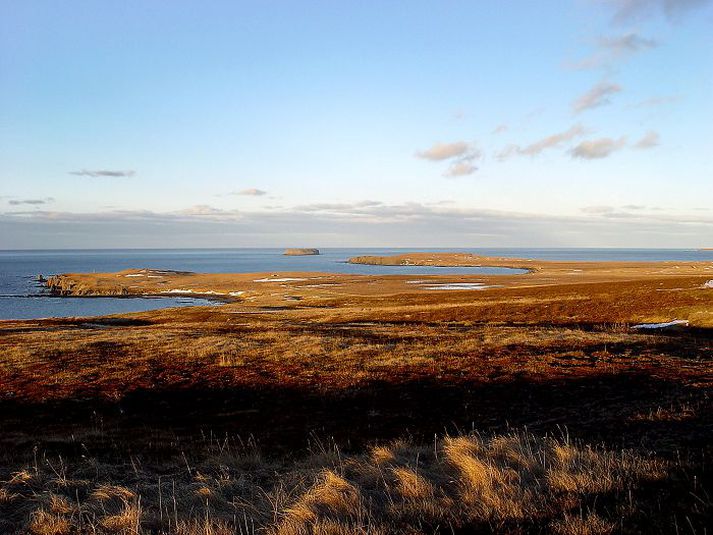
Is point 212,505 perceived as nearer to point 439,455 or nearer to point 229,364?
point 439,455

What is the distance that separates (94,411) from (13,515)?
30.9 feet

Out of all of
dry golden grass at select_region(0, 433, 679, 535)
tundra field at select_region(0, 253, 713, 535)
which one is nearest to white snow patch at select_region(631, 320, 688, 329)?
tundra field at select_region(0, 253, 713, 535)

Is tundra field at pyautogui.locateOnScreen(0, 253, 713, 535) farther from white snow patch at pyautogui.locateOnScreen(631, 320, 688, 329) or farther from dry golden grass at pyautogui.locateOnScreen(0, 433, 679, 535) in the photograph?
white snow patch at pyautogui.locateOnScreen(631, 320, 688, 329)

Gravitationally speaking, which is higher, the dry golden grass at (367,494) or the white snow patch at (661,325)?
the dry golden grass at (367,494)

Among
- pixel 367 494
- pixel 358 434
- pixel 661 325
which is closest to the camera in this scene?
pixel 367 494

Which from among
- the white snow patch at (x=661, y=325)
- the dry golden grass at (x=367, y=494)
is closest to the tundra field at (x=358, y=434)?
the dry golden grass at (x=367, y=494)

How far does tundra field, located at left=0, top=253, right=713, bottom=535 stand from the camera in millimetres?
7152

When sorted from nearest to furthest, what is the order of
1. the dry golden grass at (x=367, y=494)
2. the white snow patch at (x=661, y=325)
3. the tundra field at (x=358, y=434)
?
1. the dry golden grass at (x=367, y=494)
2. the tundra field at (x=358, y=434)
3. the white snow patch at (x=661, y=325)

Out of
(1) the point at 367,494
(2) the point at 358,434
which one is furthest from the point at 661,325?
(1) the point at 367,494

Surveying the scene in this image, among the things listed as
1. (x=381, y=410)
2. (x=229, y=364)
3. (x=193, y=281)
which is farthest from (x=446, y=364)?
(x=193, y=281)

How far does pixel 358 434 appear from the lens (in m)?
12.9

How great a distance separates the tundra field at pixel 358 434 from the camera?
7.15 metres

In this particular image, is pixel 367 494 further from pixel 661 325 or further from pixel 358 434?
pixel 661 325

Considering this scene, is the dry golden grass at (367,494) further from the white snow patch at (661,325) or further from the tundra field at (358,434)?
the white snow patch at (661,325)
